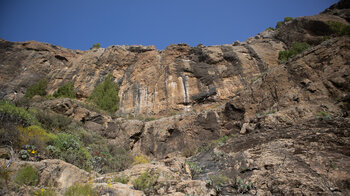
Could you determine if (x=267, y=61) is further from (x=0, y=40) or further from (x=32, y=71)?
(x=0, y=40)

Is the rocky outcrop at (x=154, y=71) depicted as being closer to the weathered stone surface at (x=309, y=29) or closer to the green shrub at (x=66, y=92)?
the green shrub at (x=66, y=92)

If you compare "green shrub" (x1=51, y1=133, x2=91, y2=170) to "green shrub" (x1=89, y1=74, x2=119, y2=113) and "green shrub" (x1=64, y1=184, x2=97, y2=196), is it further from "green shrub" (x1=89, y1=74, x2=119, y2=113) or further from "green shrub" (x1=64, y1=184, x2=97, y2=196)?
"green shrub" (x1=89, y1=74, x2=119, y2=113)

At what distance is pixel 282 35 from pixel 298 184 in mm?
25168

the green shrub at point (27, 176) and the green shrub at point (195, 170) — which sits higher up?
the green shrub at point (27, 176)

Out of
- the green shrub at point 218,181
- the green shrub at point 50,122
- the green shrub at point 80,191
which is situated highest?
the green shrub at point 50,122

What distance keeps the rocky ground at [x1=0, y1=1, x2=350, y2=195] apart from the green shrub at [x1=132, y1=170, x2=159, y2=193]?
44mm

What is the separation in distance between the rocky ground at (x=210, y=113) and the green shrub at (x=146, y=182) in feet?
0.14

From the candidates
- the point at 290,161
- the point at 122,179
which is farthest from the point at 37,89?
the point at 290,161

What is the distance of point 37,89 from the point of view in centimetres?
2438

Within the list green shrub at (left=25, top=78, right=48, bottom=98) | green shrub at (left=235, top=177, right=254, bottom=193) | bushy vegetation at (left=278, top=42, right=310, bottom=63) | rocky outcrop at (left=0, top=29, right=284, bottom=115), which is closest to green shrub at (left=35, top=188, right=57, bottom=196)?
green shrub at (left=235, top=177, right=254, bottom=193)

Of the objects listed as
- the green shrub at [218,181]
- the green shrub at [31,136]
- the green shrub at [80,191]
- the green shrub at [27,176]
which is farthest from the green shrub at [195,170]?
the green shrub at [31,136]

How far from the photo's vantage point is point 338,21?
18625mm

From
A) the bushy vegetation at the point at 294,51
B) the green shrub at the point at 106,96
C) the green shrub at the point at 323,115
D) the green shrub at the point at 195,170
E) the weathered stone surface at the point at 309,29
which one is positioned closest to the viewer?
the green shrub at the point at 195,170

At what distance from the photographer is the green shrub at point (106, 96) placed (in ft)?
68.5
